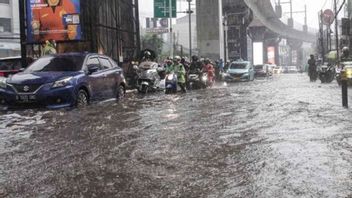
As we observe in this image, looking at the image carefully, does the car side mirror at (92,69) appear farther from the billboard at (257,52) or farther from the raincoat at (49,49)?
the billboard at (257,52)

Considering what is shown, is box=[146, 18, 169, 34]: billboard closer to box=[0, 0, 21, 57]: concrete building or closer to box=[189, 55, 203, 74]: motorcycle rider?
box=[0, 0, 21, 57]: concrete building

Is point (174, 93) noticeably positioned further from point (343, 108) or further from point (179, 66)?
point (343, 108)

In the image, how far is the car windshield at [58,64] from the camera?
12.8 m

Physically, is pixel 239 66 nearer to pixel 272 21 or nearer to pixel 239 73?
pixel 239 73

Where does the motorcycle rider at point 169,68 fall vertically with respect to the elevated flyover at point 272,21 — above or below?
below

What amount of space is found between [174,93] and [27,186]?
1391cm

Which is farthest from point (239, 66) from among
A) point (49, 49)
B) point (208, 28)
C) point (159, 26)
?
point (159, 26)

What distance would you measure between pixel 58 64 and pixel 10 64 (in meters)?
4.27

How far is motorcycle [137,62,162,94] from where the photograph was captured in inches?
760

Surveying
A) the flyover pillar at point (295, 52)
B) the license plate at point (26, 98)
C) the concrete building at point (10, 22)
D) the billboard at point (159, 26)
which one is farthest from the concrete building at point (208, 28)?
the flyover pillar at point (295, 52)

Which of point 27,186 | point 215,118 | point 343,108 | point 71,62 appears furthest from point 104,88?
point 27,186

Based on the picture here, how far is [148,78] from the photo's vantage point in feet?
63.8

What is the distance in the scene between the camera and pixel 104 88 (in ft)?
45.7

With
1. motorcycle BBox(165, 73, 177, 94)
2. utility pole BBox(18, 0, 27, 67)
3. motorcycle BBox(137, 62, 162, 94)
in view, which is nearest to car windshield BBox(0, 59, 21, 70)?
utility pole BBox(18, 0, 27, 67)
